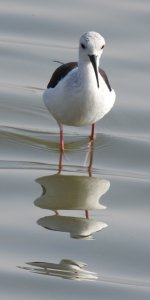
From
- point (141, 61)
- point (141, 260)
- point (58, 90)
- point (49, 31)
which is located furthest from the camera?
point (49, 31)

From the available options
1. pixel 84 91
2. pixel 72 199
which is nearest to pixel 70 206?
pixel 72 199

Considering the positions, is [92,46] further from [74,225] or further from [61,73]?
[74,225]

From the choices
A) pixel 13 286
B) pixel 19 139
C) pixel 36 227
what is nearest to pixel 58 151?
pixel 19 139

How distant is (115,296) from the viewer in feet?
25.1

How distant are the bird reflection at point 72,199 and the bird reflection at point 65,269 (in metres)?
0.55

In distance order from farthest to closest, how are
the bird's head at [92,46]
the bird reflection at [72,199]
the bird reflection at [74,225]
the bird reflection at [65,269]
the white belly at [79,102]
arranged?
the white belly at [79,102], the bird's head at [92,46], the bird reflection at [72,199], the bird reflection at [74,225], the bird reflection at [65,269]

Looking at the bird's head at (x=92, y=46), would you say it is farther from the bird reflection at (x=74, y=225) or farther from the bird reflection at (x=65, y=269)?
the bird reflection at (x=65, y=269)

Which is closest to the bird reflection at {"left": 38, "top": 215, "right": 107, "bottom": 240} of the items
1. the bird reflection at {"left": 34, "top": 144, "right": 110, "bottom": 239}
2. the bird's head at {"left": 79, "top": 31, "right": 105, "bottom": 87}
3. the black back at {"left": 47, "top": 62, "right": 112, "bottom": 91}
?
the bird reflection at {"left": 34, "top": 144, "right": 110, "bottom": 239}

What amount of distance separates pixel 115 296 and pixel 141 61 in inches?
237

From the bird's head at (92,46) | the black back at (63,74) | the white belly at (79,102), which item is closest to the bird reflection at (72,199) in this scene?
the white belly at (79,102)

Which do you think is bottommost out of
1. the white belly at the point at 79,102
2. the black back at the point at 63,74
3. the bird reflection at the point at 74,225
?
the bird reflection at the point at 74,225

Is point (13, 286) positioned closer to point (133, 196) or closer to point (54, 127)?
point (133, 196)

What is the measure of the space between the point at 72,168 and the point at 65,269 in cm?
257

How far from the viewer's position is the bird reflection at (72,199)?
8.85 m
